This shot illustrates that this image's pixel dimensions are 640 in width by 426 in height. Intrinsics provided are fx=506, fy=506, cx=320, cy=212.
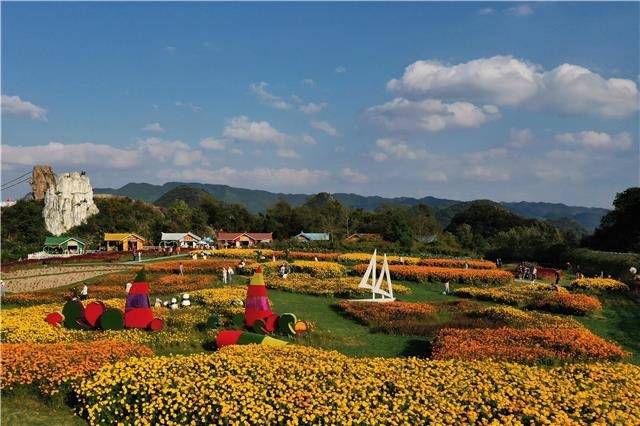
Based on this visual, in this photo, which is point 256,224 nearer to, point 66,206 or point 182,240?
point 182,240

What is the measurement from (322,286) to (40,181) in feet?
320

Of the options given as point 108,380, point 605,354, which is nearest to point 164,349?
point 108,380

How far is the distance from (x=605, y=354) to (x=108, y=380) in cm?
1111

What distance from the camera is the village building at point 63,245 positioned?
190 feet

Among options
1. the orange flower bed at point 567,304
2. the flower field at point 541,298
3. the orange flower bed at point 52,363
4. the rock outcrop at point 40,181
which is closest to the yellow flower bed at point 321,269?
the flower field at point 541,298

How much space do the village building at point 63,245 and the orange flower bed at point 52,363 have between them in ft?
170

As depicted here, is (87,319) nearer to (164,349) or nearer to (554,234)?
(164,349)

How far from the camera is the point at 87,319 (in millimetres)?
15102

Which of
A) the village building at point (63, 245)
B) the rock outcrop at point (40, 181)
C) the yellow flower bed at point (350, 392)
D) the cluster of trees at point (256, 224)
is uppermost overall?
the rock outcrop at point (40, 181)

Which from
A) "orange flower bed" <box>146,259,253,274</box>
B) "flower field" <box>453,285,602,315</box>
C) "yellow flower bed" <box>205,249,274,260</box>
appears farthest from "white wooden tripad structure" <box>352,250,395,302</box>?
"yellow flower bed" <box>205,249,274,260</box>

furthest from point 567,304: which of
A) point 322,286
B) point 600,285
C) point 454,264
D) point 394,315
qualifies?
point 454,264

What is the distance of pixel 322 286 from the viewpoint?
24.5m

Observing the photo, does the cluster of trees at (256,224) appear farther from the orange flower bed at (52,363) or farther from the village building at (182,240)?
the orange flower bed at (52,363)

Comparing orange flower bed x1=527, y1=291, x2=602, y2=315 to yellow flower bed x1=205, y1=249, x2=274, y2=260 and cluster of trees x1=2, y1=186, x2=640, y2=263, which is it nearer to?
yellow flower bed x1=205, y1=249, x2=274, y2=260
